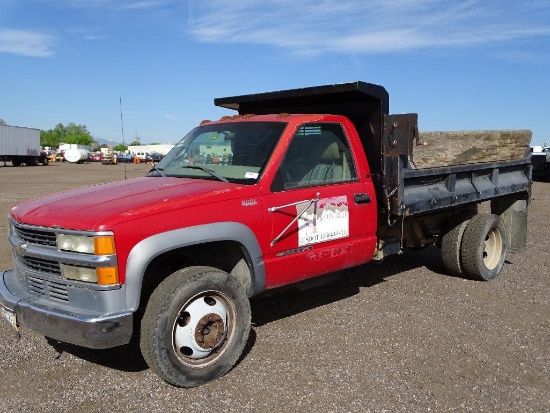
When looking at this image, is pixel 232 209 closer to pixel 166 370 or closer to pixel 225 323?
pixel 225 323

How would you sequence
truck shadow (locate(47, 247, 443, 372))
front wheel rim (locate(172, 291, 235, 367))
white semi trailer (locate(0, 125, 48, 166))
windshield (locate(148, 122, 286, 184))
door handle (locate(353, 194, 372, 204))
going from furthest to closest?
1. white semi trailer (locate(0, 125, 48, 166))
2. door handle (locate(353, 194, 372, 204))
3. windshield (locate(148, 122, 286, 184))
4. truck shadow (locate(47, 247, 443, 372))
5. front wheel rim (locate(172, 291, 235, 367))

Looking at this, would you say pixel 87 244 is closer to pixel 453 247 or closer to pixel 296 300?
pixel 296 300

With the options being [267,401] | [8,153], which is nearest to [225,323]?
[267,401]

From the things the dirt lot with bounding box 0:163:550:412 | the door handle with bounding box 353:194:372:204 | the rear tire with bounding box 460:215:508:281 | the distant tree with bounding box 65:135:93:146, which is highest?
the distant tree with bounding box 65:135:93:146

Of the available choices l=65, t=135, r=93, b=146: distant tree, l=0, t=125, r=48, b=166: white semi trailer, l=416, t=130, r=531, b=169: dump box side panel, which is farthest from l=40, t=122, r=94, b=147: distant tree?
l=416, t=130, r=531, b=169: dump box side panel

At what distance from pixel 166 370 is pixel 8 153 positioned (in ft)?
166

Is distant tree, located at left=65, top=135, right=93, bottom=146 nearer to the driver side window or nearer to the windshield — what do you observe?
the windshield

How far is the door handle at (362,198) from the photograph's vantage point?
4684 mm

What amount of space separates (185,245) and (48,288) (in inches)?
39.2

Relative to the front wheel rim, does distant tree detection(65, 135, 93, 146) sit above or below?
above

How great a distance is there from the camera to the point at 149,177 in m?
4.68

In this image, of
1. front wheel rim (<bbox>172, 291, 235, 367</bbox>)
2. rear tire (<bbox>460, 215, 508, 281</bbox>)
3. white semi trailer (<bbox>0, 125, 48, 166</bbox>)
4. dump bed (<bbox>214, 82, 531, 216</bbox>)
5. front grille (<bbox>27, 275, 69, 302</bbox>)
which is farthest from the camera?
white semi trailer (<bbox>0, 125, 48, 166</bbox>)

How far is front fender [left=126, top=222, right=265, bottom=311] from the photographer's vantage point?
10.8ft

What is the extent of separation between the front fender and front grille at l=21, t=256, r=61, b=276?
22.0 inches
